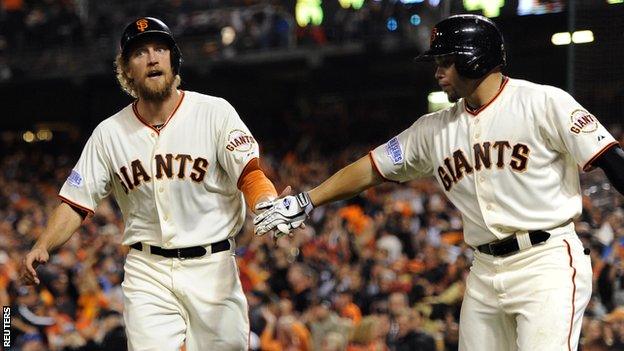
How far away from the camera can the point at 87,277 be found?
1123 cm

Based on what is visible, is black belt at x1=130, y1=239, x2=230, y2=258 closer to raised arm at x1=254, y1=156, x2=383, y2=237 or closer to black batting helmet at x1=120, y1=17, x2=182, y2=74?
raised arm at x1=254, y1=156, x2=383, y2=237

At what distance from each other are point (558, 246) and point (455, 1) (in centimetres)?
365

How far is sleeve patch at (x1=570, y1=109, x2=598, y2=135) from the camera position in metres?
4.13

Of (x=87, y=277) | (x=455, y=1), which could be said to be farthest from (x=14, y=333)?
(x=455, y=1)

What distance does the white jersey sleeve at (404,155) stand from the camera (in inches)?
183

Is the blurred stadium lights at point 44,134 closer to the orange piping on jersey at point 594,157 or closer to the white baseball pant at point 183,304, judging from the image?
the white baseball pant at point 183,304

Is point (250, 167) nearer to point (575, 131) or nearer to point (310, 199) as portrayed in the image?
point (310, 199)

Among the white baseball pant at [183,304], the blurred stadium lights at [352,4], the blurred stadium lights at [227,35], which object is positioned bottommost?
the blurred stadium lights at [227,35]

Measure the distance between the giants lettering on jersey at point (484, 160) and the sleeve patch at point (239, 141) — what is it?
35.6 inches

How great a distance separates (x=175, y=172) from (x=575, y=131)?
1.84 meters

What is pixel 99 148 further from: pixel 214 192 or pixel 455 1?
pixel 455 1

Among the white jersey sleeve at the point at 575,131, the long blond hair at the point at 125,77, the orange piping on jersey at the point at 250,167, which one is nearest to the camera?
the white jersey sleeve at the point at 575,131

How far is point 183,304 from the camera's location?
491 centimetres

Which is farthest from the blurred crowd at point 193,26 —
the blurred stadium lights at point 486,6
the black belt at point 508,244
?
the black belt at point 508,244
